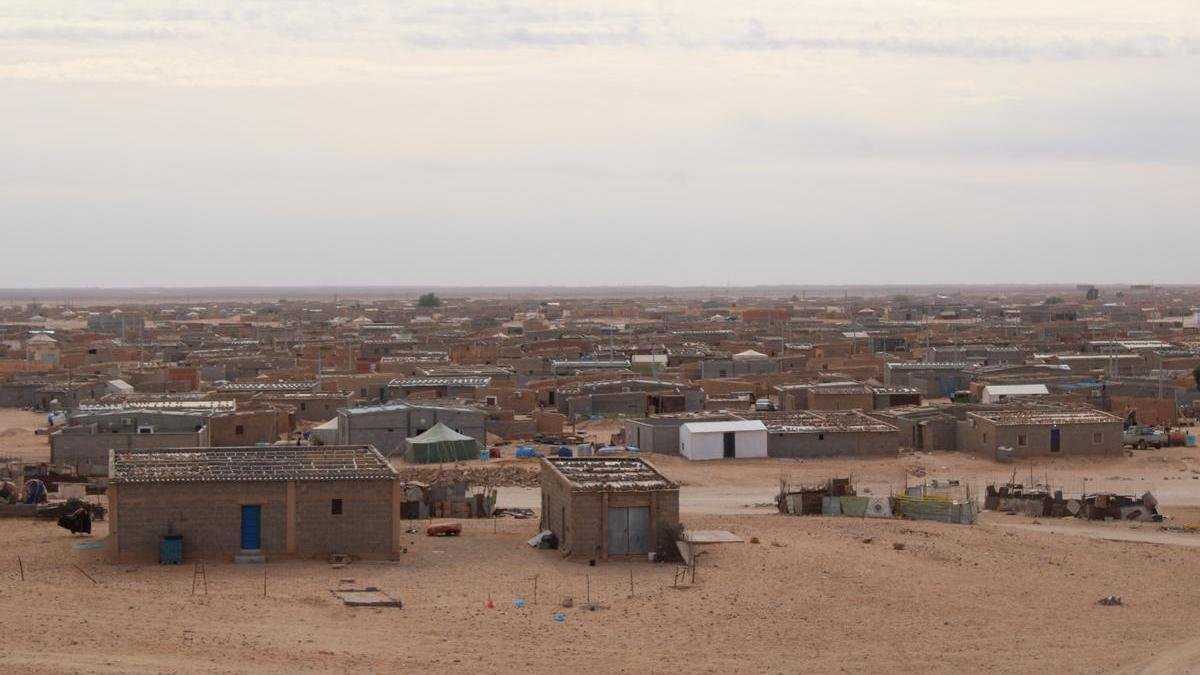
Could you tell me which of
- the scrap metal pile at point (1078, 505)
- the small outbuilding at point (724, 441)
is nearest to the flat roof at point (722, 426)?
the small outbuilding at point (724, 441)

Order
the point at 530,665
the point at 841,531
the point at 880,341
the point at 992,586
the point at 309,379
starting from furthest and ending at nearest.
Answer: the point at 880,341
the point at 309,379
the point at 841,531
the point at 992,586
the point at 530,665

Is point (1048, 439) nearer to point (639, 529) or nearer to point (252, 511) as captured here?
point (639, 529)

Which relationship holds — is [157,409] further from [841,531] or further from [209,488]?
[841,531]

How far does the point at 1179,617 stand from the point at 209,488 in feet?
57.5

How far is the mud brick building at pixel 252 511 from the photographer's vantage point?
28.7 metres

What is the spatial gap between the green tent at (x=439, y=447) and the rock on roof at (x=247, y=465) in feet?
41.5

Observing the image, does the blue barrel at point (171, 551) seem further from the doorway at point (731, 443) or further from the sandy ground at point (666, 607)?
the doorway at point (731, 443)

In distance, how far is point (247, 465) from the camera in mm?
30500

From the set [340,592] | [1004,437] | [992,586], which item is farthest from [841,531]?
[1004,437]

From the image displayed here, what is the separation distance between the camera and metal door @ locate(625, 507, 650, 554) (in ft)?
98.9

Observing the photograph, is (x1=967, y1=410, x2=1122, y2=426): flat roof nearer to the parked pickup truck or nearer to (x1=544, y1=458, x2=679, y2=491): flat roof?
the parked pickup truck

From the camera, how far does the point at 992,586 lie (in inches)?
1117

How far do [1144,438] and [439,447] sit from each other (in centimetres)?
2300

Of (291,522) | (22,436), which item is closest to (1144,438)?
(291,522)
